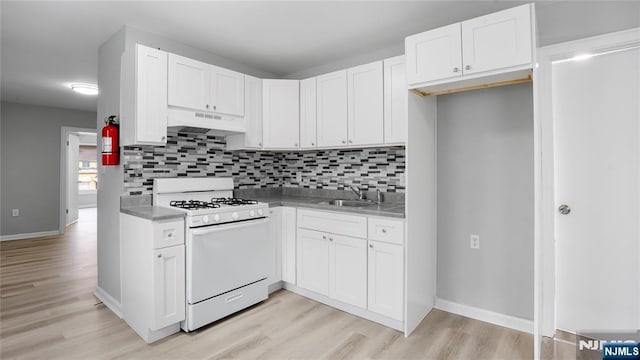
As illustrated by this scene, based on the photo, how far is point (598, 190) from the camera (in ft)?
7.41

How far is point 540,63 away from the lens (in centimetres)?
232

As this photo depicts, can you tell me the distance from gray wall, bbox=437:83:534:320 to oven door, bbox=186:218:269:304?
1.60 metres

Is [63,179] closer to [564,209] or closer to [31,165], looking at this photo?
[31,165]

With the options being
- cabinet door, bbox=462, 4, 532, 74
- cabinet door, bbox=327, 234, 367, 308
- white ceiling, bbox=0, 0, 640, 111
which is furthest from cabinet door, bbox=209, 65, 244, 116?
cabinet door, bbox=462, 4, 532, 74

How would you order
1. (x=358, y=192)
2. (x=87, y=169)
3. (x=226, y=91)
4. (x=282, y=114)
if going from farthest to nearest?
(x=87, y=169)
(x=282, y=114)
(x=358, y=192)
(x=226, y=91)

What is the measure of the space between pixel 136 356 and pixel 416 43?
2.84m

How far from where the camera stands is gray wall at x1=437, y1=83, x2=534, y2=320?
246 cm

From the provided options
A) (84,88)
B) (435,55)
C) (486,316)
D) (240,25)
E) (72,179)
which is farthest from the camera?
(72,179)

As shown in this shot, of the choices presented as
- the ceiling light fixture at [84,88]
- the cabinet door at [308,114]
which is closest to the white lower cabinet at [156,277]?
the cabinet door at [308,114]

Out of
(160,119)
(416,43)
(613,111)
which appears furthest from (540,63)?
(160,119)

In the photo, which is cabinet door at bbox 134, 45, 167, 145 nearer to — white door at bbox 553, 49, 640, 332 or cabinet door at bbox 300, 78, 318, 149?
cabinet door at bbox 300, 78, 318, 149

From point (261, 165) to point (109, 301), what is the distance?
199cm

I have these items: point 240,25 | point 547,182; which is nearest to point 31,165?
point 240,25

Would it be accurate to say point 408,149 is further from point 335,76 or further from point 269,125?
point 269,125
